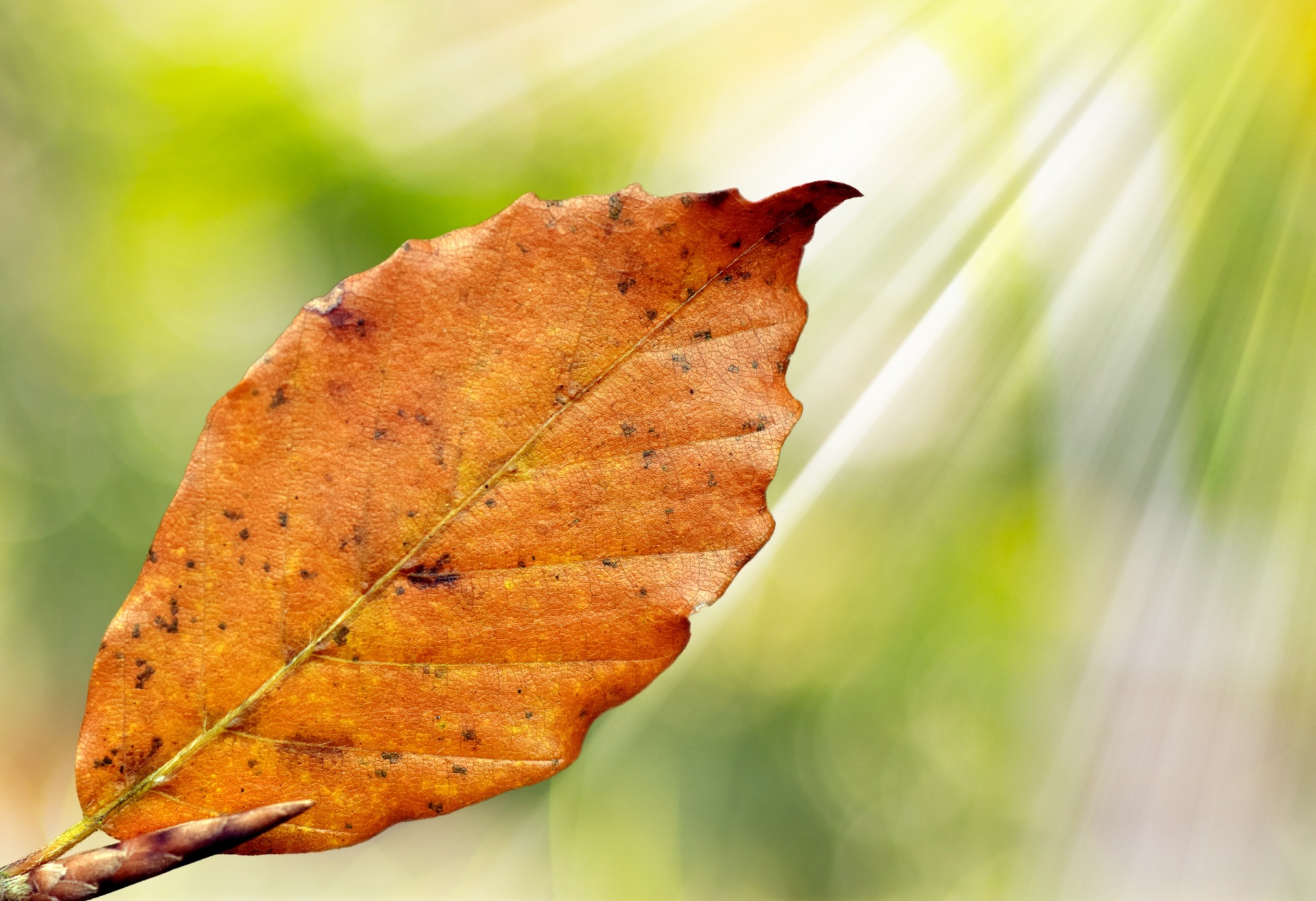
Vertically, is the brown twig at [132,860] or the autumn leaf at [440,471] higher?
the autumn leaf at [440,471]

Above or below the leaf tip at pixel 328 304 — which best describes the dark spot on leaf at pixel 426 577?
below

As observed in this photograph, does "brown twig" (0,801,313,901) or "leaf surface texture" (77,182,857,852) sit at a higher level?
"leaf surface texture" (77,182,857,852)

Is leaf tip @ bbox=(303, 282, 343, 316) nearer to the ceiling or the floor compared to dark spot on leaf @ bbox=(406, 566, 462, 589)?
nearer to the ceiling

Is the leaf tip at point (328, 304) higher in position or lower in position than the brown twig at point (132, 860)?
higher

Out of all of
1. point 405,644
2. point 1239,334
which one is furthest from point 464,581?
point 1239,334
